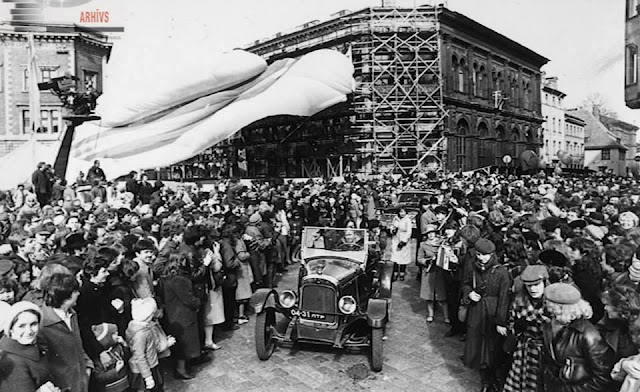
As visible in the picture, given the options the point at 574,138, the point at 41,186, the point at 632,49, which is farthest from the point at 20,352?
the point at 574,138

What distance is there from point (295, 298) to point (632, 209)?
706 cm

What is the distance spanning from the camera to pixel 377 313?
21.2 ft

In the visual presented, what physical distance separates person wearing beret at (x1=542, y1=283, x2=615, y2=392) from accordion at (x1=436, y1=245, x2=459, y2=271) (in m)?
3.58

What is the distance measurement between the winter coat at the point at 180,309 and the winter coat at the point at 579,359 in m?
4.17

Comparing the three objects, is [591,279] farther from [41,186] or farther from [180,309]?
[41,186]

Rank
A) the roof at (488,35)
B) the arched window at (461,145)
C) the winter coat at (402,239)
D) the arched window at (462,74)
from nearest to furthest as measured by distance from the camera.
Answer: the winter coat at (402,239) → the roof at (488,35) → the arched window at (461,145) → the arched window at (462,74)

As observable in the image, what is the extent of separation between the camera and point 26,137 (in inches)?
1624

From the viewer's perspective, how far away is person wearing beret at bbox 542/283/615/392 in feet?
11.4

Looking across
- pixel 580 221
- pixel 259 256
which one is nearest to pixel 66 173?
pixel 259 256

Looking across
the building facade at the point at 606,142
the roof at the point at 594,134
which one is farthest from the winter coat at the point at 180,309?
the roof at the point at 594,134

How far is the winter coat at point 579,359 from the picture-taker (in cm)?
348

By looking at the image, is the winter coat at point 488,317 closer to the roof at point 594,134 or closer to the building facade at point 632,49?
the building facade at point 632,49

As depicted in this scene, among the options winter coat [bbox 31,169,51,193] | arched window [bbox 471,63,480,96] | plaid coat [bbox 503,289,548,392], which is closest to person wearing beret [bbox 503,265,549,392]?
plaid coat [bbox 503,289,548,392]

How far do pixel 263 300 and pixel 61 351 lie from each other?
3.40 meters
